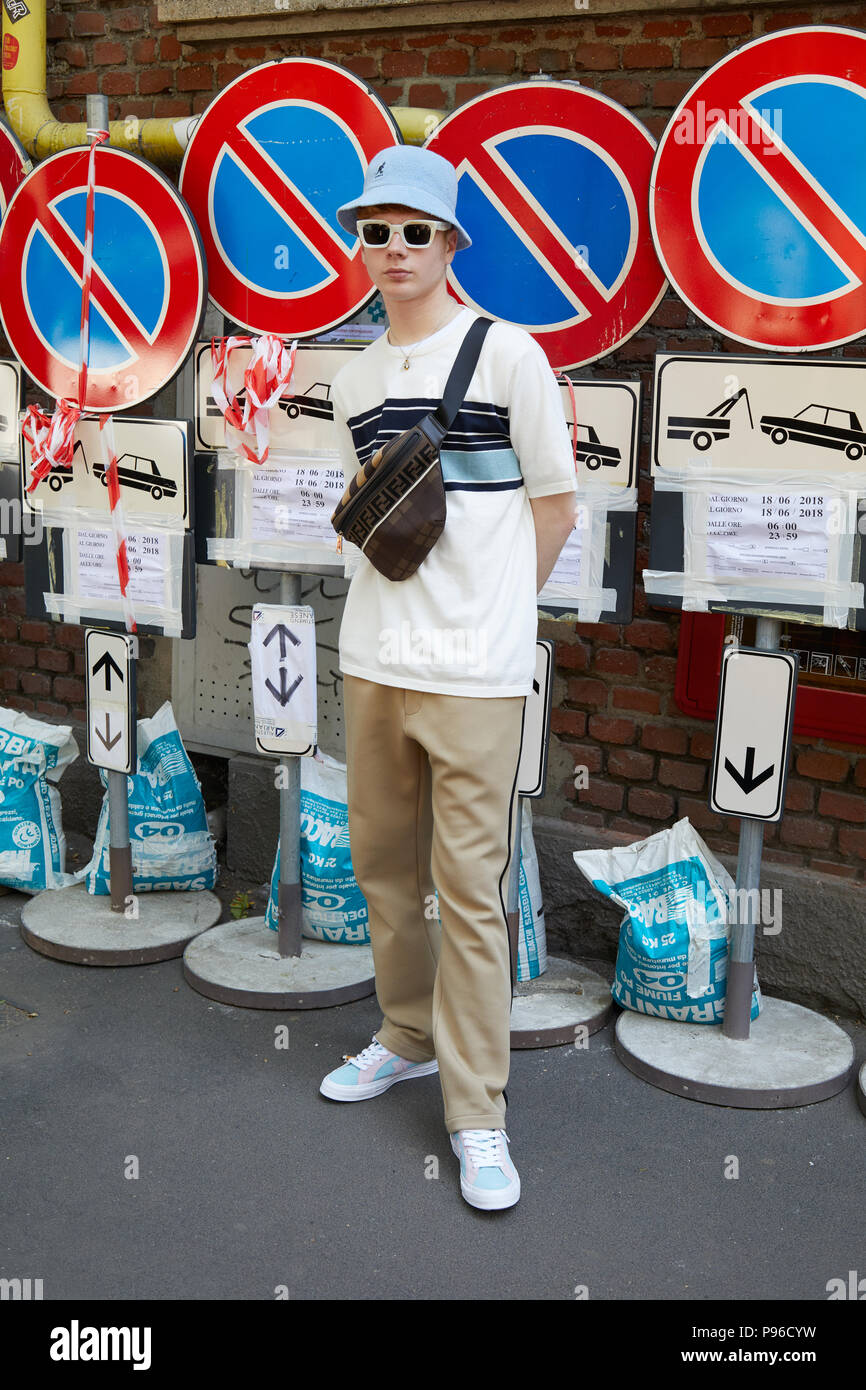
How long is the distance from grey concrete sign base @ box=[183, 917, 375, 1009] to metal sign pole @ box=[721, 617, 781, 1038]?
1.00m

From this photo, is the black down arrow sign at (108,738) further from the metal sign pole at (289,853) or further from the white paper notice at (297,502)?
the white paper notice at (297,502)

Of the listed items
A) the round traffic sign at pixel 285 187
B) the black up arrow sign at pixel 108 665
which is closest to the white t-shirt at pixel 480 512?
the round traffic sign at pixel 285 187

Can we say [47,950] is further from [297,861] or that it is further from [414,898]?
[414,898]

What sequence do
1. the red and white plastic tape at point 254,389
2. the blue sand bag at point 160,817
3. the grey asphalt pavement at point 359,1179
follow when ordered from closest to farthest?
the grey asphalt pavement at point 359,1179 → the red and white plastic tape at point 254,389 → the blue sand bag at point 160,817

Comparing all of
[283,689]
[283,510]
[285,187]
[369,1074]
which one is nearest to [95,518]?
[283,510]

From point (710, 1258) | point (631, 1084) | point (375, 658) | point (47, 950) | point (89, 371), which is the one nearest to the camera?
point (710, 1258)

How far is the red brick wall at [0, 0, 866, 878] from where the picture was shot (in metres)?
3.61

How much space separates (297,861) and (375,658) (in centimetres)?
117

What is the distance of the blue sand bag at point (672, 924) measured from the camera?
342cm

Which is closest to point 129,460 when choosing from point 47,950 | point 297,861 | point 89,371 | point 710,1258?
point 89,371

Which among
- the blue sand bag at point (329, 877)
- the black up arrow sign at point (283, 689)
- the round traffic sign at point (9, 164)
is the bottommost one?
the blue sand bag at point (329, 877)

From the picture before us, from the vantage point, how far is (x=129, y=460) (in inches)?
147

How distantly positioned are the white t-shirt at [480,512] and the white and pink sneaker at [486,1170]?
965 millimetres

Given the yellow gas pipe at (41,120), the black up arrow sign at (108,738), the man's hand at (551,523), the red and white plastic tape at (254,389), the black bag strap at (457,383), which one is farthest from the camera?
the black up arrow sign at (108,738)
